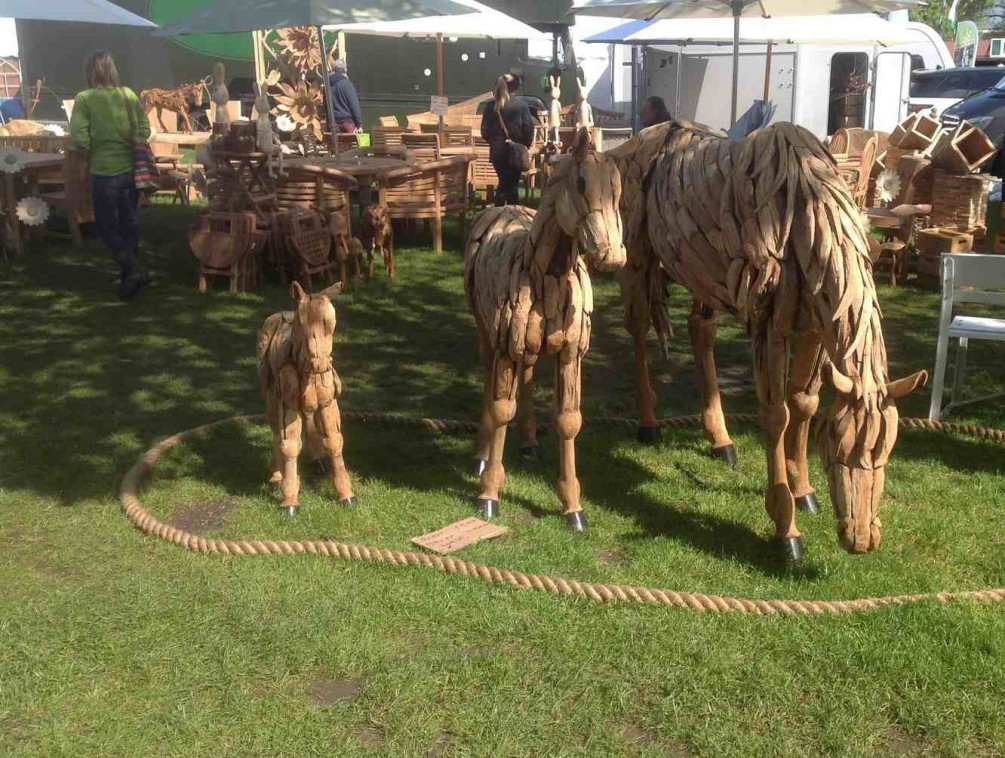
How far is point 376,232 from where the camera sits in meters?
10.6

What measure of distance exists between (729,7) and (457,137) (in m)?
4.36

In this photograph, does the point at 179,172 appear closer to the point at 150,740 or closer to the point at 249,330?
the point at 249,330

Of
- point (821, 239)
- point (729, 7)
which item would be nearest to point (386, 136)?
point (729, 7)

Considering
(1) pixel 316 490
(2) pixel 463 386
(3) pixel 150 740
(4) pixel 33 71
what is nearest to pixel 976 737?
(3) pixel 150 740

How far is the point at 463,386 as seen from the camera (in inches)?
300

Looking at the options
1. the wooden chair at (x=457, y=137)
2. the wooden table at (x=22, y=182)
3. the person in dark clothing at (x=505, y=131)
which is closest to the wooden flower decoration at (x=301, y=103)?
the wooden chair at (x=457, y=137)

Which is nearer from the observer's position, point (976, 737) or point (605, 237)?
point (976, 737)

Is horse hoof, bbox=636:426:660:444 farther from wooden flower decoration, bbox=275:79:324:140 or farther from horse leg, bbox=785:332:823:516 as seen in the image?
wooden flower decoration, bbox=275:79:324:140

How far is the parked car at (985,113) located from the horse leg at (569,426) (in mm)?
12661

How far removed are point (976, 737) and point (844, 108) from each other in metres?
20.4

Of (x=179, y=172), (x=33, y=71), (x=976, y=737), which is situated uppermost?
(x=33, y=71)

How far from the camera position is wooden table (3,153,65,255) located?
11.4 meters

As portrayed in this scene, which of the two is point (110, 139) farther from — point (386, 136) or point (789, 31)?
point (789, 31)

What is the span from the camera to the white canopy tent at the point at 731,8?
11250 mm
